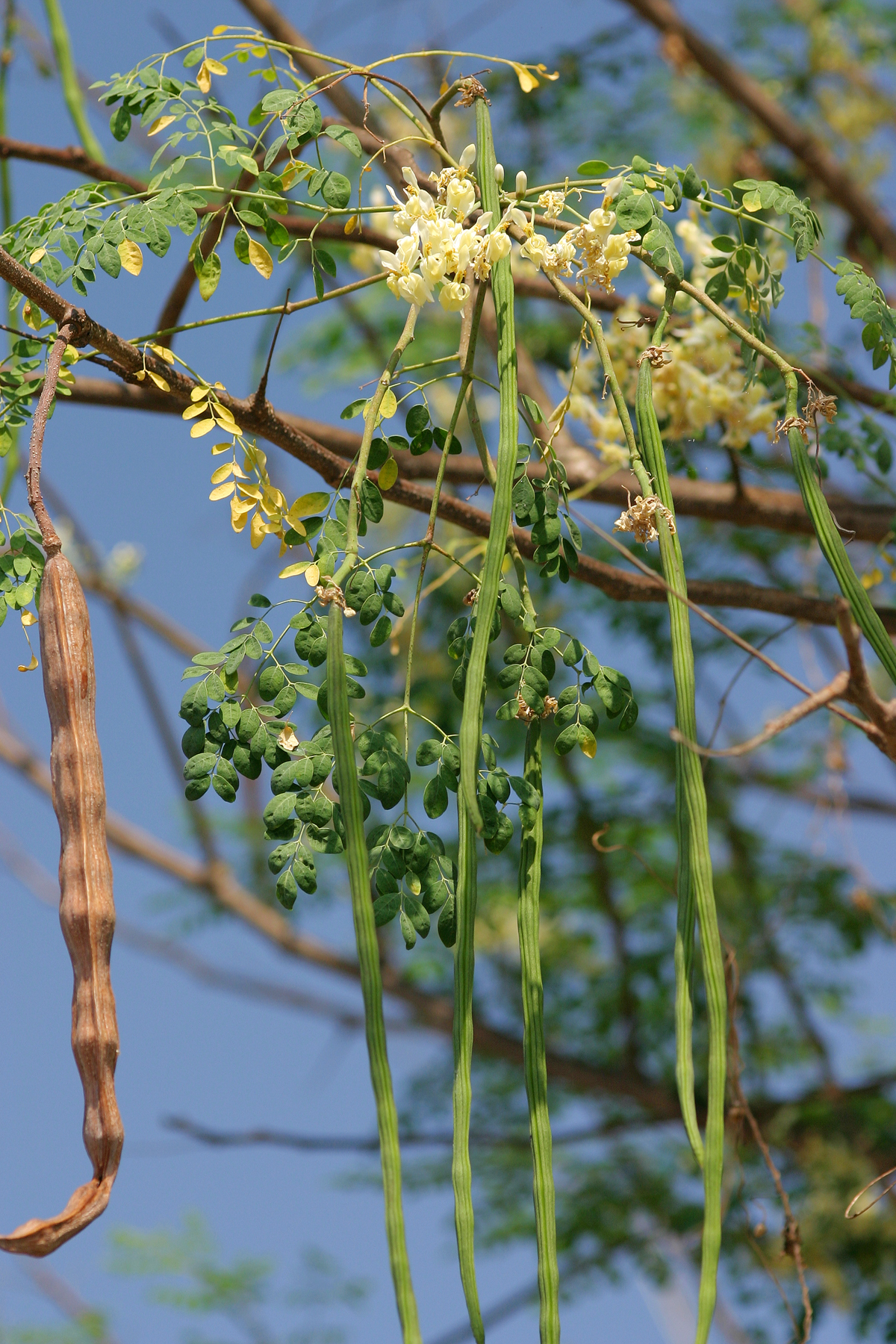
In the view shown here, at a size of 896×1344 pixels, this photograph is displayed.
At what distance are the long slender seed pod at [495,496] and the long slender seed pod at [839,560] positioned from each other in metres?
0.28

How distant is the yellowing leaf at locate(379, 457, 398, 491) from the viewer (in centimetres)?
149

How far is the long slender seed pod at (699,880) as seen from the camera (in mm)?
1037

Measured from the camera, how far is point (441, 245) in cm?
134

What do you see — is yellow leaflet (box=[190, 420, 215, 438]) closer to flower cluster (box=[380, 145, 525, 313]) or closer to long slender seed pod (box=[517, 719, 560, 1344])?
flower cluster (box=[380, 145, 525, 313])

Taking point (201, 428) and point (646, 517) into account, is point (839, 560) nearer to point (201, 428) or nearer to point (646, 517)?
point (646, 517)

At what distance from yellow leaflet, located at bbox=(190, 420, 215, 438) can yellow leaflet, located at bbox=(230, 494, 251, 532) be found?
9 cm

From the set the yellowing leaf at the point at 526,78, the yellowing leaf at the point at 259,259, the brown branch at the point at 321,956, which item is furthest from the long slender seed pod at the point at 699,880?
the brown branch at the point at 321,956

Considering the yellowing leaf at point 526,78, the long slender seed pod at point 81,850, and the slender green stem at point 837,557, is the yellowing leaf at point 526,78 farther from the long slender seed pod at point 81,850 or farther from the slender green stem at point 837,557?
the long slender seed pod at point 81,850

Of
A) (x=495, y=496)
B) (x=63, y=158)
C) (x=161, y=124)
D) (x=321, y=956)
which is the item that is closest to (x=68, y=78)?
(x=63, y=158)

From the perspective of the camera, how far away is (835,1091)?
12.5 feet

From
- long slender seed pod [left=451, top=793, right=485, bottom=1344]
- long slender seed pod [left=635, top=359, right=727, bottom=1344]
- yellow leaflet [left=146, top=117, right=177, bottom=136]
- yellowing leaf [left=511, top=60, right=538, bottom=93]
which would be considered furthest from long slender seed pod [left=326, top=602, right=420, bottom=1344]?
yellowing leaf [left=511, top=60, right=538, bottom=93]

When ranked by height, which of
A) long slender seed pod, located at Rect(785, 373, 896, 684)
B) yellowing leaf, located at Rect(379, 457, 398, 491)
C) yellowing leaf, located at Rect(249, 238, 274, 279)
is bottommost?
long slender seed pod, located at Rect(785, 373, 896, 684)

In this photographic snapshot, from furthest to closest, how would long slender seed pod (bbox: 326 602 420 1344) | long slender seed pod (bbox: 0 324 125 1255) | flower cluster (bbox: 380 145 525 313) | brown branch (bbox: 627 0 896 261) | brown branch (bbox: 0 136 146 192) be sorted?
brown branch (bbox: 627 0 896 261) < brown branch (bbox: 0 136 146 192) < flower cluster (bbox: 380 145 525 313) < long slender seed pod (bbox: 0 324 125 1255) < long slender seed pod (bbox: 326 602 420 1344)

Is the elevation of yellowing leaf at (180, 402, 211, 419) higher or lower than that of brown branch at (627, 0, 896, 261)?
lower
